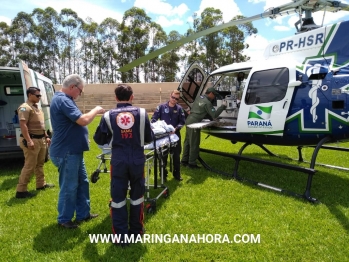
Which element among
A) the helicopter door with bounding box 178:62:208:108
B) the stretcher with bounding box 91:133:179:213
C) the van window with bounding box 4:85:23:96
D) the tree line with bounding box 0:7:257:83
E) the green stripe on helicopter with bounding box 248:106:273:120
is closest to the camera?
the stretcher with bounding box 91:133:179:213

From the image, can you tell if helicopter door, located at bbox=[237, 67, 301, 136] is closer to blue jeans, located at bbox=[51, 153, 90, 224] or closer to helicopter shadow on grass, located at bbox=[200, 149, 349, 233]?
helicopter shadow on grass, located at bbox=[200, 149, 349, 233]

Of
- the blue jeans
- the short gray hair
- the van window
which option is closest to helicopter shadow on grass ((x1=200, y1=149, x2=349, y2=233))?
the blue jeans

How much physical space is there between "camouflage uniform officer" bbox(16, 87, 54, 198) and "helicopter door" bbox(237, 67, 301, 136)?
12.6ft

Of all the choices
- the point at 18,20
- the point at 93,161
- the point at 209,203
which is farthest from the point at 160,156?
the point at 18,20

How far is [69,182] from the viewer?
3393 millimetres

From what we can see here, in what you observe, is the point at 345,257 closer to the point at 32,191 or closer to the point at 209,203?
the point at 209,203

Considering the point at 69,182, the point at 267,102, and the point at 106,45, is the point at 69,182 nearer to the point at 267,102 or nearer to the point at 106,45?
the point at 267,102

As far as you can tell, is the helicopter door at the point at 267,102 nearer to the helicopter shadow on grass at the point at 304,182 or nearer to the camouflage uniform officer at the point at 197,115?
the camouflage uniform officer at the point at 197,115

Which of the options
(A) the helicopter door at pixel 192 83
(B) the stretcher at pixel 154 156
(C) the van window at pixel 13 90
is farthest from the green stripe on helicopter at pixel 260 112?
(C) the van window at pixel 13 90

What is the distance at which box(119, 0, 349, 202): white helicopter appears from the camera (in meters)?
4.52

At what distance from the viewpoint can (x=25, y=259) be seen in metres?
2.95

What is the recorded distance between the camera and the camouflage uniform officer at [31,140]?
15.0 ft

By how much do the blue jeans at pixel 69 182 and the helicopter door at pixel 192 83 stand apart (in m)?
4.39

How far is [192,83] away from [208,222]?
184 inches
